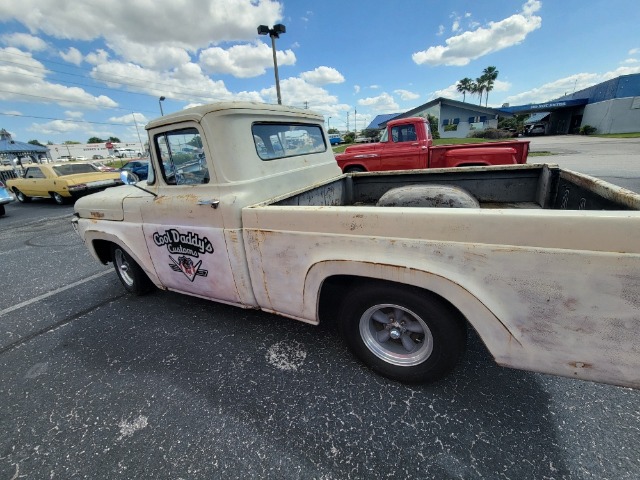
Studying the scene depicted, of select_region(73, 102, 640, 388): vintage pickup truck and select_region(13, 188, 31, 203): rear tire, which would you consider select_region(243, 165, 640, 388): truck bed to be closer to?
select_region(73, 102, 640, 388): vintage pickup truck

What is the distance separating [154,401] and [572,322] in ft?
8.42

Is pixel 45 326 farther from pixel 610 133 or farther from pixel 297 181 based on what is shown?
pixel 610 133

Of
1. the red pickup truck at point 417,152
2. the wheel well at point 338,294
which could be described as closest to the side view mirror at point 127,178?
the wheel well at point 338,294

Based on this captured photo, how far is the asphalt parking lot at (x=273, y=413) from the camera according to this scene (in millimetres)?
1638

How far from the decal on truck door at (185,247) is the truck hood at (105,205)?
0.63m

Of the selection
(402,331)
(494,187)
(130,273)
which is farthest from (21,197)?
(494,187)

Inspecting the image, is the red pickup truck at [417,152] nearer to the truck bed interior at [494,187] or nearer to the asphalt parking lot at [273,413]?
the truck bed interior at [494,187]

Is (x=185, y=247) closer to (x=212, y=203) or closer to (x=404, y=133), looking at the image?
(x=212, y=203)

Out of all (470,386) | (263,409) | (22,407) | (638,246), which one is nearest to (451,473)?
(470,386)

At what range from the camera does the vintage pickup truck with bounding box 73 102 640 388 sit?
1375mm

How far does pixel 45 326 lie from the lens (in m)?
3.17

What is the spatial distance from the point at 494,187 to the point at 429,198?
133 cm

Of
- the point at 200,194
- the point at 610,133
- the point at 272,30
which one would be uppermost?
the point at 272,30

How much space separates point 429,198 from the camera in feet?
8.39
